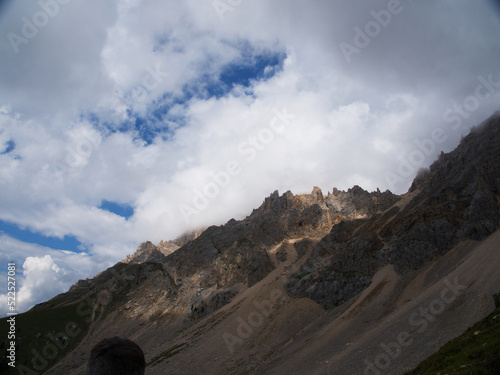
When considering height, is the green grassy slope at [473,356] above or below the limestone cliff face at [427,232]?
above

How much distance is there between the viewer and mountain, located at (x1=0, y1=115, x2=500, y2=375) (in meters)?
52.1

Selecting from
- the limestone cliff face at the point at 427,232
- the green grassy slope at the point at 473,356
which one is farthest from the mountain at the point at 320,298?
the green grassy slope at the point at 473,356

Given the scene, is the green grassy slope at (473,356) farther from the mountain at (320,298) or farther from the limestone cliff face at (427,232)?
the limestone cliff face at (427,232)

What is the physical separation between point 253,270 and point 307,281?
46.0 m

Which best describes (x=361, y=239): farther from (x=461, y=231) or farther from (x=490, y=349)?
(x=490, y=349)

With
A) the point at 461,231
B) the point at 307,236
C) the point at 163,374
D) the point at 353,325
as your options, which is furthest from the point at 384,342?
the point at 307,236

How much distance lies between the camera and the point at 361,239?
109375 mm

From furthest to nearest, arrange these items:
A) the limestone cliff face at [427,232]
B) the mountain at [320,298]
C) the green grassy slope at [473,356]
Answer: the limestone cliff face at [427,232]
the mountain at [320,298]
the green grassy slope at [473,356]

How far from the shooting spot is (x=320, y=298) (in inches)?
3841

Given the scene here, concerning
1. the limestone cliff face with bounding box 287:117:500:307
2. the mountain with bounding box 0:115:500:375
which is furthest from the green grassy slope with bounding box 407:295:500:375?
the limestone cliff face with bounding box 287:117:500:307

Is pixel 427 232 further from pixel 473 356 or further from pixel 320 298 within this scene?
pixel 473 356

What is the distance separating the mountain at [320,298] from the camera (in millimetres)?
52125

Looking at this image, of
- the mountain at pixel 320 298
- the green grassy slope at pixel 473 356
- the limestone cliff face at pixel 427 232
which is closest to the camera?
the green grassy slope at pixel 473 356

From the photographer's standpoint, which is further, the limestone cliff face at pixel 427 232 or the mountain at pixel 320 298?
the limestone cliff face at pixel 427 232
